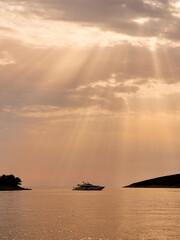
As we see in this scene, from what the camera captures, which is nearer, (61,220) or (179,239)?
(179,239)

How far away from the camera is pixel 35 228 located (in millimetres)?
78188

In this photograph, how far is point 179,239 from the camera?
64312mm

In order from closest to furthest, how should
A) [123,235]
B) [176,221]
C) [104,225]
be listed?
[123,235], [104,225], [176,221]

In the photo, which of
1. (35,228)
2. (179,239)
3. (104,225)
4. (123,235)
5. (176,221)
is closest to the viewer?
(179,239)

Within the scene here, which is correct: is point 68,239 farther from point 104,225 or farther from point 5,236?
point 104,225

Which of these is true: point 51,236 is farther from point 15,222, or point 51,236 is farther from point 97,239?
point 15,222

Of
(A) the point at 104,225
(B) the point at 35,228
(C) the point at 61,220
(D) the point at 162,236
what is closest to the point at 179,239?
(D) the point at 162,236

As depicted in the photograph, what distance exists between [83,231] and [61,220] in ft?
66.0

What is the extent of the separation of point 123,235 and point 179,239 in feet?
30.6

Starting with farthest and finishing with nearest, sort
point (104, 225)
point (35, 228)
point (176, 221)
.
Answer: point (176, 221), point (104, 225), point (35, 228)

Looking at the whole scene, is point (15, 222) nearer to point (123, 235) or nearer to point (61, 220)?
point (61, 220)

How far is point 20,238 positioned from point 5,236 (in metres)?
3.29

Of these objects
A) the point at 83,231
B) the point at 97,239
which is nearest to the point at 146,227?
the point at 83,231

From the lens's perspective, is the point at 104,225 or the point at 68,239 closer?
the point at 68,239
